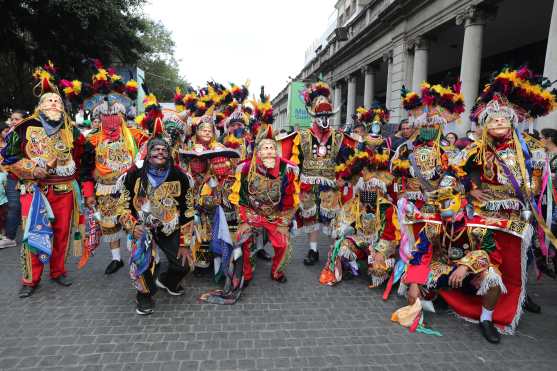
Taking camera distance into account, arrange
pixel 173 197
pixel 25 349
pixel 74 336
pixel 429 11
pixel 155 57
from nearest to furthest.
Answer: pixel 25 349
pixel 74 336
pixel 173 197
pixel 429 11
pixel 155 57

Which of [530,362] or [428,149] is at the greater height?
[428,149]

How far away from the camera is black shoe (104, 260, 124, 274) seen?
4848mm

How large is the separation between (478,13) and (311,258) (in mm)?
9612

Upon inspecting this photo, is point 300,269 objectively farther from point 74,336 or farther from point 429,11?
point 429,11

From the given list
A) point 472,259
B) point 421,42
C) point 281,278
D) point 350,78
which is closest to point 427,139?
point 472,259

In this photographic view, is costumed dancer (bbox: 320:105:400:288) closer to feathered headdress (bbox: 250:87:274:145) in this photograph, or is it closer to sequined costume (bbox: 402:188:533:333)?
sequined costume (bbox: 402:188:533:333)

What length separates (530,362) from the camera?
3002mm

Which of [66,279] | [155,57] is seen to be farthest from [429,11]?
[155,57]

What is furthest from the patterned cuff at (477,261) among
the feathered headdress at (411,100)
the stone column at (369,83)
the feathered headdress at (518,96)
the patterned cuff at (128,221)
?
the stone column at (369,83)

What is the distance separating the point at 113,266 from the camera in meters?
4.92

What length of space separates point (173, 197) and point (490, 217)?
337cm

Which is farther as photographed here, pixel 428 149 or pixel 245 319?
pixel 428 149

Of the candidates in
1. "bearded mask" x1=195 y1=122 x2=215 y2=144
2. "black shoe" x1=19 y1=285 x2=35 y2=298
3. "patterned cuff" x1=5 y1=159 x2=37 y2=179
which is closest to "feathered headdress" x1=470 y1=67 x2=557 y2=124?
"bearded mask" x1=195 y1=122 x2=215 y2=144

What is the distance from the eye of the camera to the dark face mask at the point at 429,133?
14.1ft
